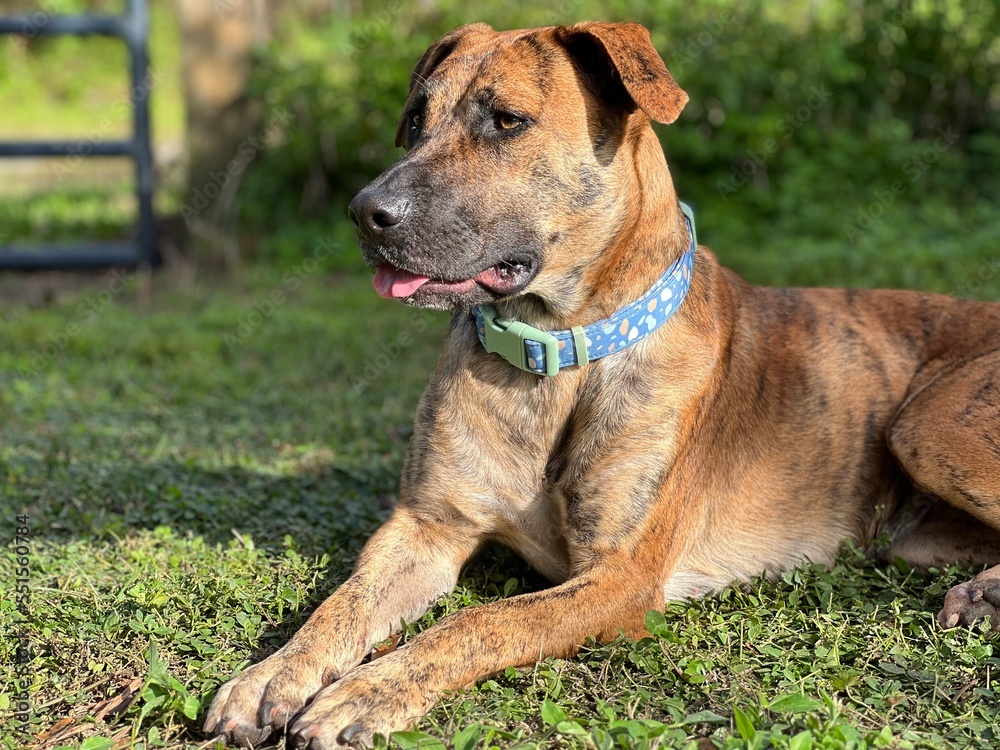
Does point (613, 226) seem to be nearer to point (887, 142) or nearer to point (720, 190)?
point (720, 190)

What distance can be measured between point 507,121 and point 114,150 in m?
6.62

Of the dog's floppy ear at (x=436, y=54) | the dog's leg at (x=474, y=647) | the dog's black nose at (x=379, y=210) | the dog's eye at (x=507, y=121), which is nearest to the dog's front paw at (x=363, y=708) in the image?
the dog's leg at (x=474, y=647)

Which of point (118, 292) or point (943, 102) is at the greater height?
point (943, 102)

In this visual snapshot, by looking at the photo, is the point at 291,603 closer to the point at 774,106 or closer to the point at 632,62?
the point at 632,62

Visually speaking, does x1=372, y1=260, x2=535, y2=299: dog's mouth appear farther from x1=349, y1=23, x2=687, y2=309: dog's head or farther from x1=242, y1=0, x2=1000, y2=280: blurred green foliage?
x1=242, y1=0, x2=1000, y2=280: blurred green foliage

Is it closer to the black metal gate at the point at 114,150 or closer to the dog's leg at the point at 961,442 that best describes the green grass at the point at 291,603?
the dog's leg at the point at 961,442

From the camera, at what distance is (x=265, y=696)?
9.73 feet

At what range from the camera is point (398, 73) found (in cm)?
917

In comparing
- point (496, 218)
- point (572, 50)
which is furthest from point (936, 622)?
point (572, 50)

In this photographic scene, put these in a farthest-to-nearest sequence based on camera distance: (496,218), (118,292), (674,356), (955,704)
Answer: (118,292) → (674,356) → (496,218) → (955,704)

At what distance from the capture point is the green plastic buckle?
3.51 meters

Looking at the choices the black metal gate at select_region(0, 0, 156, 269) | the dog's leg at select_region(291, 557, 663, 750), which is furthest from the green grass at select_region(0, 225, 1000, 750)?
the black metal gate at select_region(0, 0, 156, 269)

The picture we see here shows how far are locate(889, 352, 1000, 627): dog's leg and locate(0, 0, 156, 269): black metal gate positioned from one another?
6.87 m

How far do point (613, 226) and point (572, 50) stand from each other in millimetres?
561
